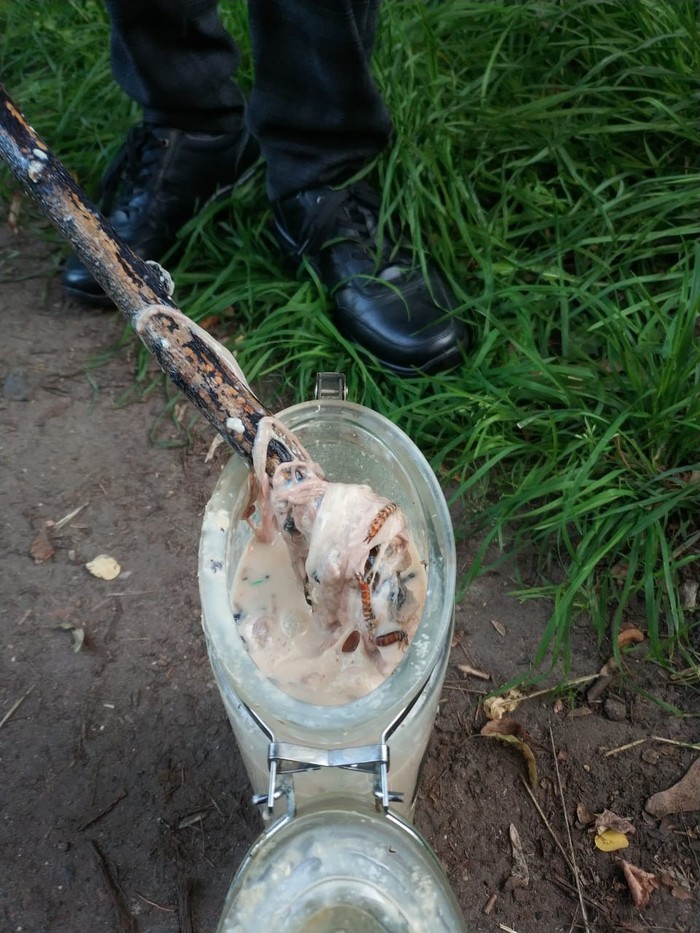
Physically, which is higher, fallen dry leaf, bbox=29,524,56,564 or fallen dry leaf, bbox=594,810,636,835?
fallen dry leaf, bbox=29,524,56,564

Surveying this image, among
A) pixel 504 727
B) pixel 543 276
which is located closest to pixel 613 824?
pixel 504 727

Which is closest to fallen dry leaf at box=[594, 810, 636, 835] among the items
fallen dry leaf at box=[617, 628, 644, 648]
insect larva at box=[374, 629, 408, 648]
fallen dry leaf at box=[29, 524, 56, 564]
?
fallen dry leaf at box=[617, 628, 644, 648]

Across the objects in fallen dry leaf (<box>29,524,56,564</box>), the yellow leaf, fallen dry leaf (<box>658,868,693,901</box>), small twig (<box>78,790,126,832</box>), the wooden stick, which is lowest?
fallen dry leaf (<box>658,868,693,901</box>)

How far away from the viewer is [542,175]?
2334mm

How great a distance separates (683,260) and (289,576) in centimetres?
145

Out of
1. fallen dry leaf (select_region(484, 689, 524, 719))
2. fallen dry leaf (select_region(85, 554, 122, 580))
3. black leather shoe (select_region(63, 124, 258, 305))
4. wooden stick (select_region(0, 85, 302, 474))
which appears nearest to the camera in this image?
wooden stick (select_region(0, 85, 302, 474))

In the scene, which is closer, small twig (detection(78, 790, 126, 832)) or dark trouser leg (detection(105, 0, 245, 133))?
small twig (detection(78, 790, 126, 832))

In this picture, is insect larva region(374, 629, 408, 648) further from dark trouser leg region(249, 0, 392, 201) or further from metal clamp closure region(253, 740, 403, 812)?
dark trouser leg region(249, 0, 392, 201)

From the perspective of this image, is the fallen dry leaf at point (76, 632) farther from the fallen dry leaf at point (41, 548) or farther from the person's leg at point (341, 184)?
the person's leg at point (341, 184)

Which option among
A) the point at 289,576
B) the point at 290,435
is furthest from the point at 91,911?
the point at 290,435

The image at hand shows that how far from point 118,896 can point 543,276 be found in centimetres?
170

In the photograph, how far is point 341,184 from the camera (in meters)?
2.18

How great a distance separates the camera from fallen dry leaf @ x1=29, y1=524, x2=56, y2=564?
1.92 meters

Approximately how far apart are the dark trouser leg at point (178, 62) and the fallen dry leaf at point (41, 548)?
3.97 ft
